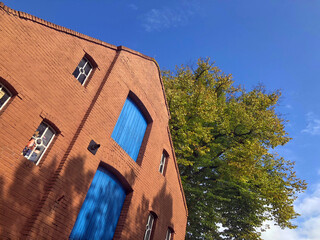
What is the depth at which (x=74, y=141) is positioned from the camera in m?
6.28

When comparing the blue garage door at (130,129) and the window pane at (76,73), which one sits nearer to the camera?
the window pane at (76,73)

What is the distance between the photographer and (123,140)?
8.48 m

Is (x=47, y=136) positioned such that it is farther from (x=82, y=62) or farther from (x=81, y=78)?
(x=82, y=62)

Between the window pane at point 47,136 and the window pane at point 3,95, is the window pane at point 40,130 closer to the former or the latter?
the window pane at point 47,136

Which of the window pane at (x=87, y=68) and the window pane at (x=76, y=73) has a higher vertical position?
the window pane at (x=87, y=68)

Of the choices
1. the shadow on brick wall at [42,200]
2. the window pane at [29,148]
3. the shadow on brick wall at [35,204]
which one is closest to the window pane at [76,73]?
the window pane at [29,148]

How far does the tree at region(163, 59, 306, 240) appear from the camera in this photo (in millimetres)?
12781

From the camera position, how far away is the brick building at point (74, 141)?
5055 mm

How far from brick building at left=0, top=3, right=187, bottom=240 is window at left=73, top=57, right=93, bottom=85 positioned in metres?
0.04

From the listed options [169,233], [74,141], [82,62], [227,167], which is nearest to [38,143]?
[74,141]

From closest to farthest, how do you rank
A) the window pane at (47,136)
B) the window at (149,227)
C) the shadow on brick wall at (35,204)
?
1. the shadow on brick wall at (35,204)
2. the window pane at (47,136)
3. the window at (149,227)

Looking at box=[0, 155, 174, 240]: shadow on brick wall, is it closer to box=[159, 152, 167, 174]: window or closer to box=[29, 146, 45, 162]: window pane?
box=[29, 146, 45, 162]: window pane

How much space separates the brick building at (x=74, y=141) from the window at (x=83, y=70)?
37 millimetres

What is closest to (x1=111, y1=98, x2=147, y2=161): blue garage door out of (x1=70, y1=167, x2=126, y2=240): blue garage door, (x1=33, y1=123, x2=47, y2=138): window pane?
(x1=70, y1=167, x2=126, y2=240): blue garage door
